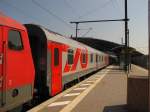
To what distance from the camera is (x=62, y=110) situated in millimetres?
11422

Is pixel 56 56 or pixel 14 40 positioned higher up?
pixel 14 40

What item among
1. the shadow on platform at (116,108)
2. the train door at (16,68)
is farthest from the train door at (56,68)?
the train door at (16,68)

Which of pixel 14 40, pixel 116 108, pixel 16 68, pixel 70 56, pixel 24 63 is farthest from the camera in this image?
pixel 70 56

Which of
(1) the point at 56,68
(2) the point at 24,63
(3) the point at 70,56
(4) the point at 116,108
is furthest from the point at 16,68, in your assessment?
(3) the point at 70,56

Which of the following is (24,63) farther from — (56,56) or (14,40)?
(56,56)

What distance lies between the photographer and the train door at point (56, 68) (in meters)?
14.1

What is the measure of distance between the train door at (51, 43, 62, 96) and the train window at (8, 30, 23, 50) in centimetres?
517

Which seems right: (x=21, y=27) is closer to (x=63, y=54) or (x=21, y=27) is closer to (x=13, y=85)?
(x=13, y=85)

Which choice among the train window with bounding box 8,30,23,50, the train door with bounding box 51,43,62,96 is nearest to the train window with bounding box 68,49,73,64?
the train door with bounding box 51,43,62,96

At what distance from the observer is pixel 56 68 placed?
1463cm

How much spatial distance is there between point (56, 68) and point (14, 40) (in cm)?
639

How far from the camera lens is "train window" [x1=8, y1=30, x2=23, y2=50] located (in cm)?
808

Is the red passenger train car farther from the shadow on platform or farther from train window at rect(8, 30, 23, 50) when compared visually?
the shadow on platform

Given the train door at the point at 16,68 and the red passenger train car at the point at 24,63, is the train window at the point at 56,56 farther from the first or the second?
the train door at the point at 16,68
